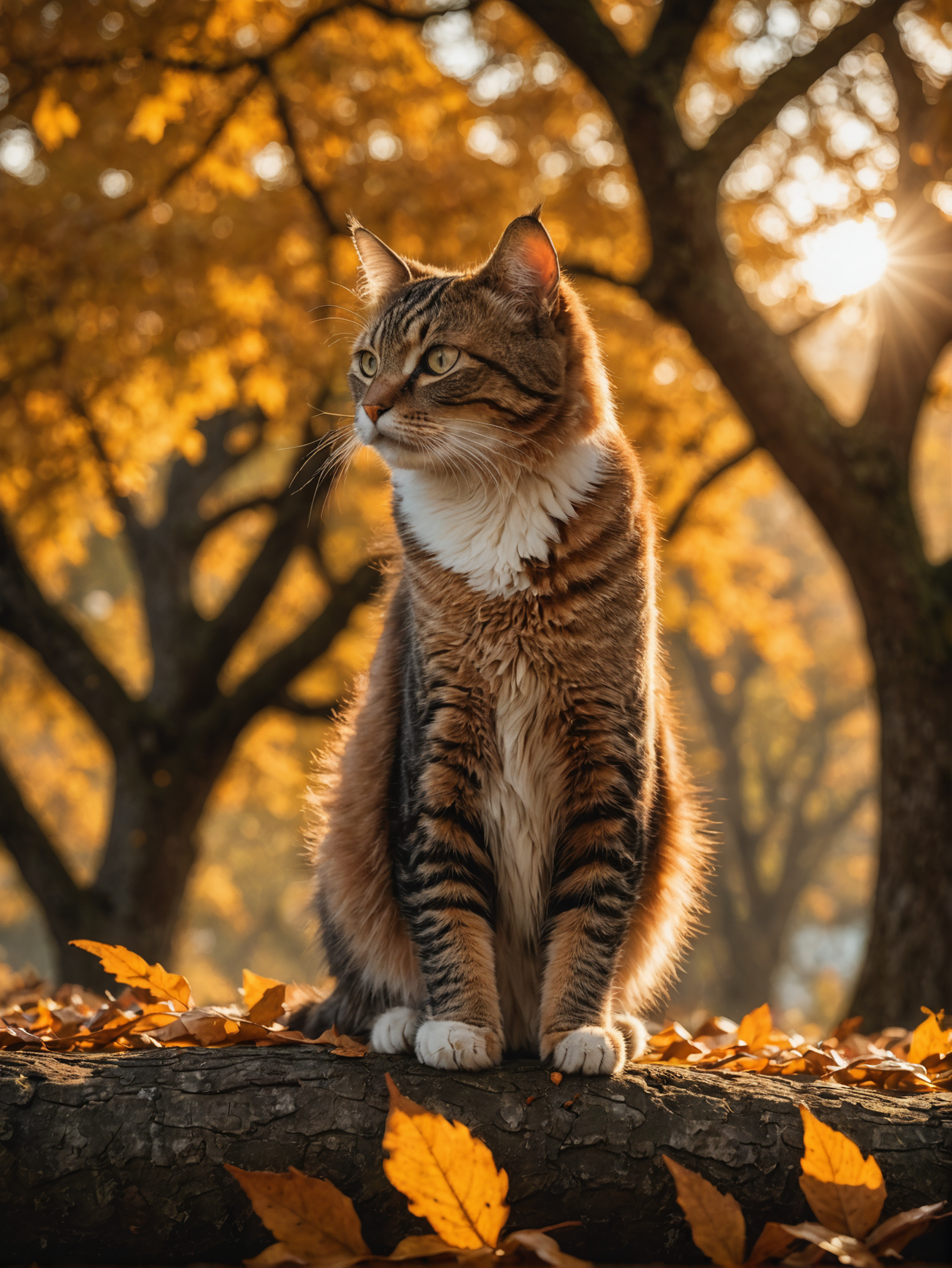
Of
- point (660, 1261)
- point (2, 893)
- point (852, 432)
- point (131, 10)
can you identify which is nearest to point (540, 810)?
point (660, 1261)

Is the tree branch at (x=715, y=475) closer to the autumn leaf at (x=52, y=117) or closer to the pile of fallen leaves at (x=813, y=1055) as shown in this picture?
the pile of fallen leaves at (x=813, y=1055)

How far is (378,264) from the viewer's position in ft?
9.23

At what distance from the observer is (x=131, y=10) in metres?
4.36

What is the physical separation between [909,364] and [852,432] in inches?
28.2

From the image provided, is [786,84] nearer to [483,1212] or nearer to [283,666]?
[283,666]

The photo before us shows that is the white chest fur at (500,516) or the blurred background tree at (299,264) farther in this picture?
the blurred background tree at (299,264)

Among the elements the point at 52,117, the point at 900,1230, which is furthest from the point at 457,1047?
the point at 52,117

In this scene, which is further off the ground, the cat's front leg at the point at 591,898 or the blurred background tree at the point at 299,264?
the blurred background tree at the point at 299,264

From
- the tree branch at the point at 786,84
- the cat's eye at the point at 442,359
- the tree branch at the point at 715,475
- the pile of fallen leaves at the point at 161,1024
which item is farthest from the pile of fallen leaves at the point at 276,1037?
the tree branch at the point at 715,475

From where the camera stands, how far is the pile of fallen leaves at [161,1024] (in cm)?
199

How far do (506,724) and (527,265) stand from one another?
1143 millimetres

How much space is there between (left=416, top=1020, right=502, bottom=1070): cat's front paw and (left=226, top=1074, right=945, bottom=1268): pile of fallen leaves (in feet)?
1.26

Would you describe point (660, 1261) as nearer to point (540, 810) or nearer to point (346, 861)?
point (540, 810)

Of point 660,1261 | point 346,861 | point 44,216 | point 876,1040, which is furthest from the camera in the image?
point 44,216
